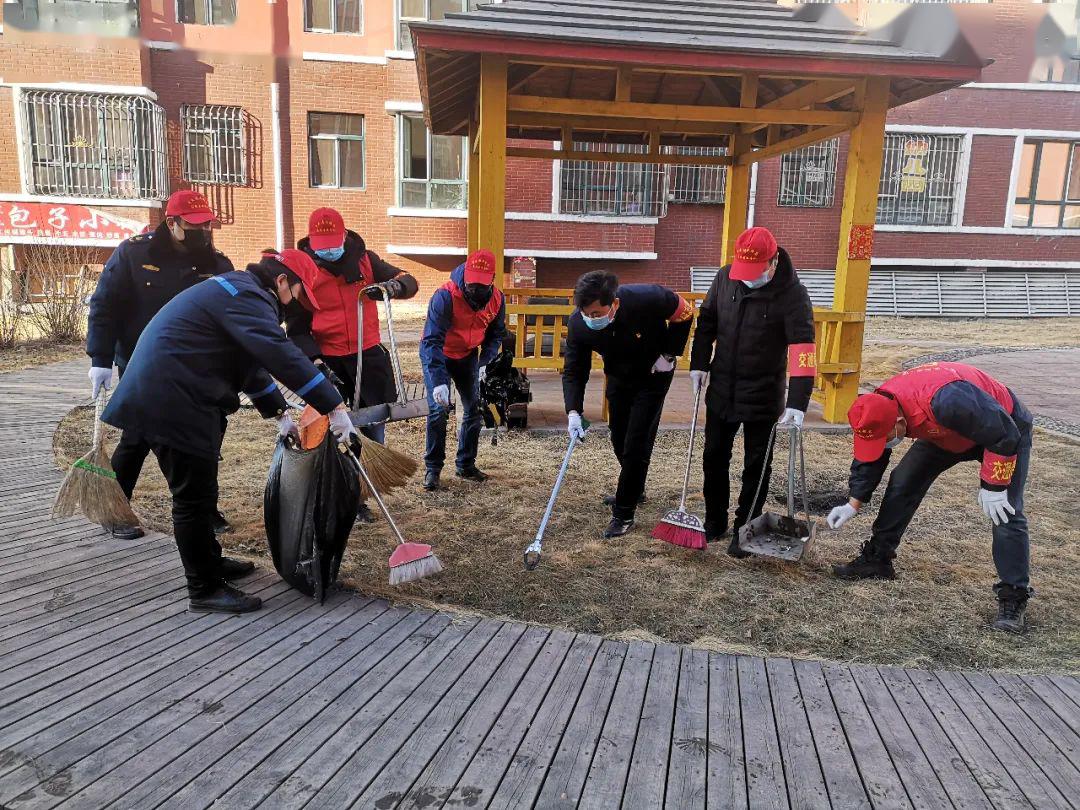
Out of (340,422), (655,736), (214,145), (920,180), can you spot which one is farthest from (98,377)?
(920,180)

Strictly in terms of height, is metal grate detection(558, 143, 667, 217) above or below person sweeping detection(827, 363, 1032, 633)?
above

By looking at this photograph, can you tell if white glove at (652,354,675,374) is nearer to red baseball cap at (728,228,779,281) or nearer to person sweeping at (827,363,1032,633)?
red baseball cap at (728,228,779,281)

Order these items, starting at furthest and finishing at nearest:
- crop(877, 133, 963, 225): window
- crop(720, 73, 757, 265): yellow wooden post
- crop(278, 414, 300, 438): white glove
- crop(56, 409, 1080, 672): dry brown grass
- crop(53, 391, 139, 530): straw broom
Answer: crop(877, 133, 963, 225): window → crop(720, 73, 757, 265): yellow wooden post → crop(53, 391, 139, 530): straw broom → crop(278, 414, 300, 438): white glove → crop(56, 409, 1080, 672): dry brown grass

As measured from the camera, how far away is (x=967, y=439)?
3.27 meters

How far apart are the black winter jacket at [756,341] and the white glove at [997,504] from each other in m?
0.89

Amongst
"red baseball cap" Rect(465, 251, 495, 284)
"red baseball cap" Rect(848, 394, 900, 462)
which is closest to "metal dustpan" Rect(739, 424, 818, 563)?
"red baseball cap" Rect(848, 394, 900, 462)

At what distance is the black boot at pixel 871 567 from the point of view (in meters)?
3.86

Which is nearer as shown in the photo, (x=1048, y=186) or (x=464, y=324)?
(x=464, y=324)

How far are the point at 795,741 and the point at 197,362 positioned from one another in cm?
245

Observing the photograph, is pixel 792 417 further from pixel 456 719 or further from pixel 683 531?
pixel 456 719

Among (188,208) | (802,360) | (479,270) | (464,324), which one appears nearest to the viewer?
(802,360)

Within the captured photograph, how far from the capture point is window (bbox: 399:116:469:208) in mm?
15758

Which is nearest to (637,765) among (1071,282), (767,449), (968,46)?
(767,449)

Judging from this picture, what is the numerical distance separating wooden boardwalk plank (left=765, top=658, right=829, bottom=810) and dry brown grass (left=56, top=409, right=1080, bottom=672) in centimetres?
31
